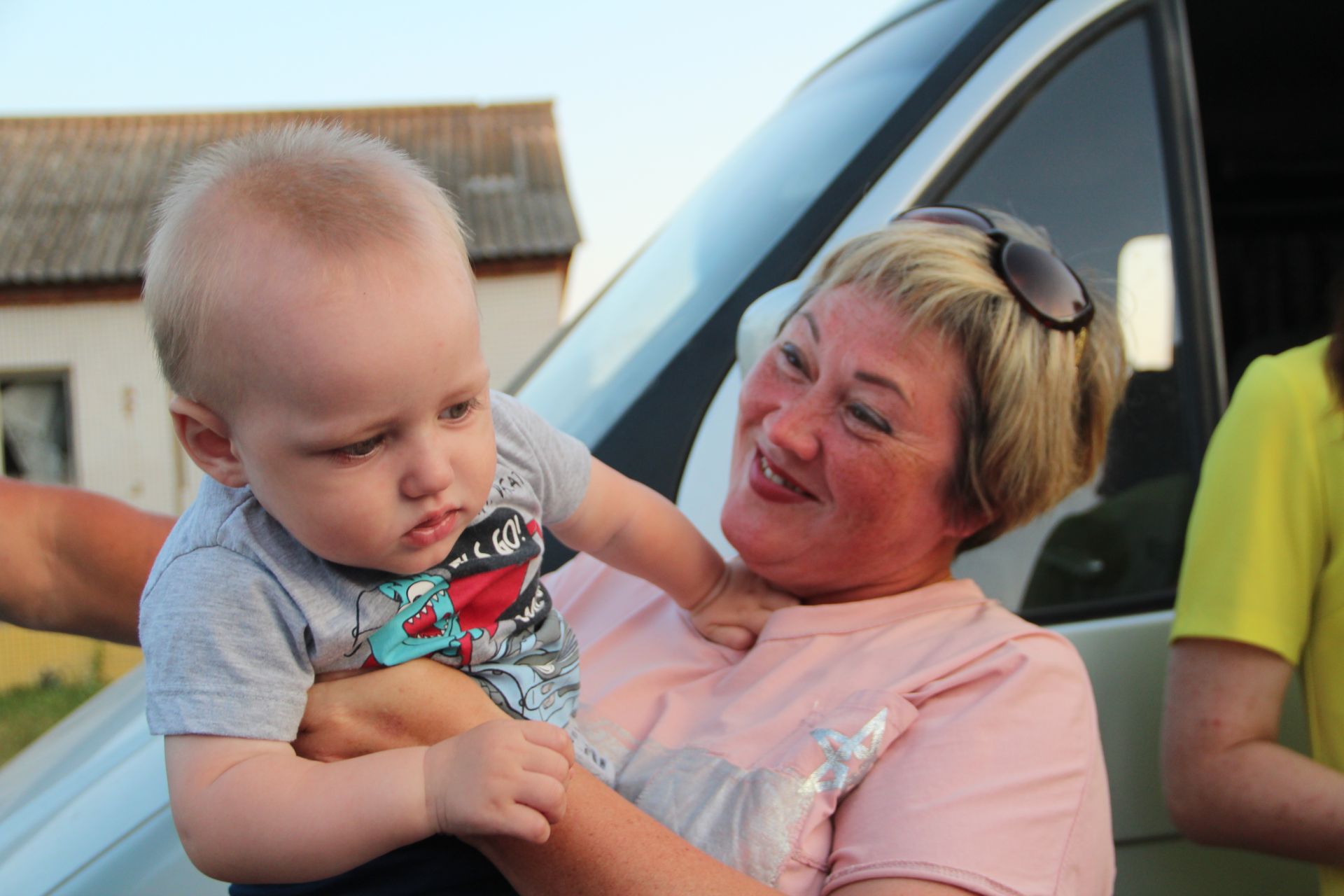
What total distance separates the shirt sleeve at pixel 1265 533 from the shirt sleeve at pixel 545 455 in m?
0.89

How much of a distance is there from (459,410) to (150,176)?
20503 millimetres

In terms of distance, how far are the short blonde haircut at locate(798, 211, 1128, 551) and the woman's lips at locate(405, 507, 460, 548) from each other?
0.78 m

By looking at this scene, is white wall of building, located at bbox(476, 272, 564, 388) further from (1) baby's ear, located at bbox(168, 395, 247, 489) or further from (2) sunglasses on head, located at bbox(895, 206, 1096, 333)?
(1) baby's ear, located at bbox(168, 395, 247, 489)

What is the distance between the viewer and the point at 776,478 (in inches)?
64.6

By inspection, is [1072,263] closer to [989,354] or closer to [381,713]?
[989,354]

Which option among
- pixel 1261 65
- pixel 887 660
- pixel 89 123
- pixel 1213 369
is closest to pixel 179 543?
pixel 887 660

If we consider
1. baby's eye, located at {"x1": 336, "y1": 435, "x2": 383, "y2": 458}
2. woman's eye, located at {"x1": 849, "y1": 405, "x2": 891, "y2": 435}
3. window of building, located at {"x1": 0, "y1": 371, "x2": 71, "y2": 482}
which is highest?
baby's eye, located at {"x1": 336, "y1": 435, "x2": 383, "y2": 458}

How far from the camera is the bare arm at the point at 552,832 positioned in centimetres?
120

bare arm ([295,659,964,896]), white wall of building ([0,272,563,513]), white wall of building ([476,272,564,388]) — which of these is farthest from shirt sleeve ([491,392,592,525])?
white wall of building ([476,272,564,388])

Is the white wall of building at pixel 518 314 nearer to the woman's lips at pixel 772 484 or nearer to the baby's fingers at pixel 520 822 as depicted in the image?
the woman's lips at pixel 772 484

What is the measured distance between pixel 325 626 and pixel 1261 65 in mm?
3646

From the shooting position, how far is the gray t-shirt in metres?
1.07

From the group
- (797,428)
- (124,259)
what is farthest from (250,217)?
(124,259)

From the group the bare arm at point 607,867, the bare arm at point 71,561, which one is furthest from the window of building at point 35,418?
the bare arm at point 607,867
